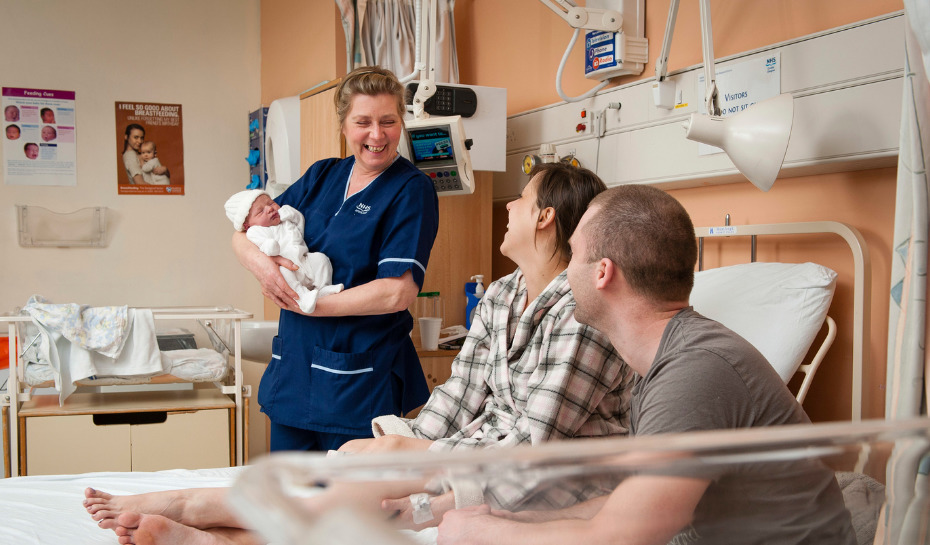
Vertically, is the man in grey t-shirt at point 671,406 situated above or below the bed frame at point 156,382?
above

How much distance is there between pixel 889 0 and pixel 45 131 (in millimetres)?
3627

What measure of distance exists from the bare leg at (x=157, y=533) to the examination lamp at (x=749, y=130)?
143cm

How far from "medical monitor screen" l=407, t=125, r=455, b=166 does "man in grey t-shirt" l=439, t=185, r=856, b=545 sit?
1664 millimetres

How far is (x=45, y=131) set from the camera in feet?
12.2

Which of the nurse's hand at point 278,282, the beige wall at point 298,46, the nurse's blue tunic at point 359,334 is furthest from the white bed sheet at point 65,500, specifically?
the beige wall at point 298,46

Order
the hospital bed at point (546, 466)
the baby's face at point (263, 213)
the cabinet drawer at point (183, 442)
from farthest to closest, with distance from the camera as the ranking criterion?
the cabinet drawer at point (183, 442) → the baby's face at point (263, 213) → the hospital bed at point (546, 466)

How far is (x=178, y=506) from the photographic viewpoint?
4.87 ft

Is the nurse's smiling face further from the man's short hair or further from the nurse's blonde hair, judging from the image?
the man's short hair

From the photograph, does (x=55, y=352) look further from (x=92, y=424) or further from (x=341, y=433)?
(x=341, y=433)

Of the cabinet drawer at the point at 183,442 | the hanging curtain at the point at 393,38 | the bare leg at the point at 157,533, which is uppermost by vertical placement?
the hanging curtain at the point at 393,38

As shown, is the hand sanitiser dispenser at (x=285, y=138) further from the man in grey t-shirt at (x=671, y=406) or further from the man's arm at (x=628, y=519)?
the man's arm at (x=628, y=519)

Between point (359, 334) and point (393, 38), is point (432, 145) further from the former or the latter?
point (359, 334)

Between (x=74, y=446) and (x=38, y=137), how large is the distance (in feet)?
6.08

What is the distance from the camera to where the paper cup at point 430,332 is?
9.43ft
